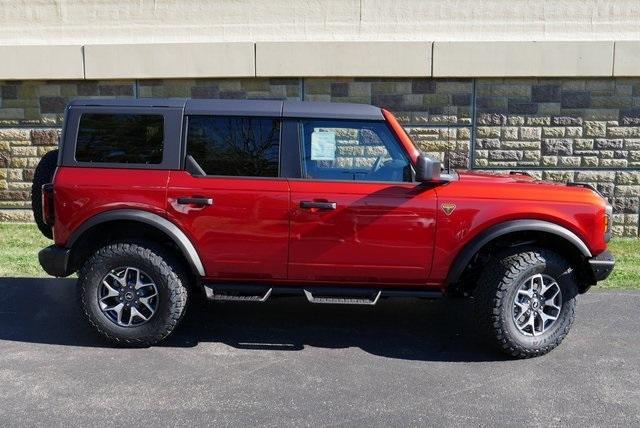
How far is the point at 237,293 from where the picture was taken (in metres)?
4.45

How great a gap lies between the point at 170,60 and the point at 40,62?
6.59 ft

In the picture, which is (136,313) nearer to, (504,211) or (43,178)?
(43,178)

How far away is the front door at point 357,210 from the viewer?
424 cm

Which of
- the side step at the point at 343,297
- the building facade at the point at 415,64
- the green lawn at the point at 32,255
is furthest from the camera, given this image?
the building facade at the point at 415,64

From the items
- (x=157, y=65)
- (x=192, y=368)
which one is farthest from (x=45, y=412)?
(x=157, y=65)

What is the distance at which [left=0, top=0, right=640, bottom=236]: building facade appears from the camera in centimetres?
841

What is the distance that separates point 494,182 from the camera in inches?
173

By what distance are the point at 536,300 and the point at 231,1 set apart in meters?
6.56

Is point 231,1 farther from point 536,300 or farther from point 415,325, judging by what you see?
point 536,300

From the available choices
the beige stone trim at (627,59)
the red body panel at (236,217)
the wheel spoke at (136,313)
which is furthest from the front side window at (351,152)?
the beige stone trim at (627,59)

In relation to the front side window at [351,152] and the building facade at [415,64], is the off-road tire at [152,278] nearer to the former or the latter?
the front side window at [351,152]

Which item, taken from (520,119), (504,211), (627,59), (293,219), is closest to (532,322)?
(504,211)

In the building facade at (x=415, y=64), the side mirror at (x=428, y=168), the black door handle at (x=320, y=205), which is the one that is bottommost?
the black door handle at (x=320, y=205)

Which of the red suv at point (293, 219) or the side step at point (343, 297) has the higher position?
the red suv at point (293, 219)
